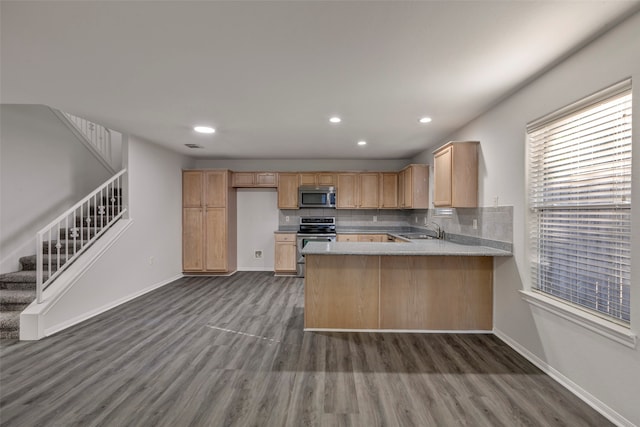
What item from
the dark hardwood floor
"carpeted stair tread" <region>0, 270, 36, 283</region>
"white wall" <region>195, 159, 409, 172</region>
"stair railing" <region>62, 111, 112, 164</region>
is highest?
"stair railing" <region>62, 111, 112, 164</region>

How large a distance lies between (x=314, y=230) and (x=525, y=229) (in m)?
3.87

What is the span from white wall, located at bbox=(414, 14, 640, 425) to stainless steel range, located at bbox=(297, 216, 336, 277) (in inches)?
120

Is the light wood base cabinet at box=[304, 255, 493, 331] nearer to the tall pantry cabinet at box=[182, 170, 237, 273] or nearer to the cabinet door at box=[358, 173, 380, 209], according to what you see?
the cabinet door at box=[358, 173, 380, 209]

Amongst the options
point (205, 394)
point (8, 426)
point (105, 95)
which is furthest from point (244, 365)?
point (105, 95)

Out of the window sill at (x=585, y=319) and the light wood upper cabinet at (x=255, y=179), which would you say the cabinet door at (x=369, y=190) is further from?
the window sill at (x=585, y=319)

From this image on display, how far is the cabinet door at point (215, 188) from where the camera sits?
546 cm

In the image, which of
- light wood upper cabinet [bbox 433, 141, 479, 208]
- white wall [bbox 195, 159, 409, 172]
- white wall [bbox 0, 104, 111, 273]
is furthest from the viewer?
white wall [bbox 195, 159, 409, 172]

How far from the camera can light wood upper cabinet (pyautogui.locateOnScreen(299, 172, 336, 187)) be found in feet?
18.8

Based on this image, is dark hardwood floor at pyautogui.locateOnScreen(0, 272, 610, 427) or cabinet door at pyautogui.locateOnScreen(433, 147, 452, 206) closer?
dark hardwood floor at pyautogui.locateOnScreen(0, 272, 610, 427)

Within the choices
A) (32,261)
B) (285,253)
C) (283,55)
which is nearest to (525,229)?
(283,55)

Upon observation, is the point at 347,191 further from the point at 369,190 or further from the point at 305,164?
the point at 305,164

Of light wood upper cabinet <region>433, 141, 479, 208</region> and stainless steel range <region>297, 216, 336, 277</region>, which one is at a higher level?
light wood upper cabinet <region>433, 141, 479, 208</region>

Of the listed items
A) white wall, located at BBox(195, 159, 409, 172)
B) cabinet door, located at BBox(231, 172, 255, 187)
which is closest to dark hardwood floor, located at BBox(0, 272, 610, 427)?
cabinet door, located at BBox(231, 172, 255, 187)

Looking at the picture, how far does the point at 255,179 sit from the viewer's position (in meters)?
5.78
